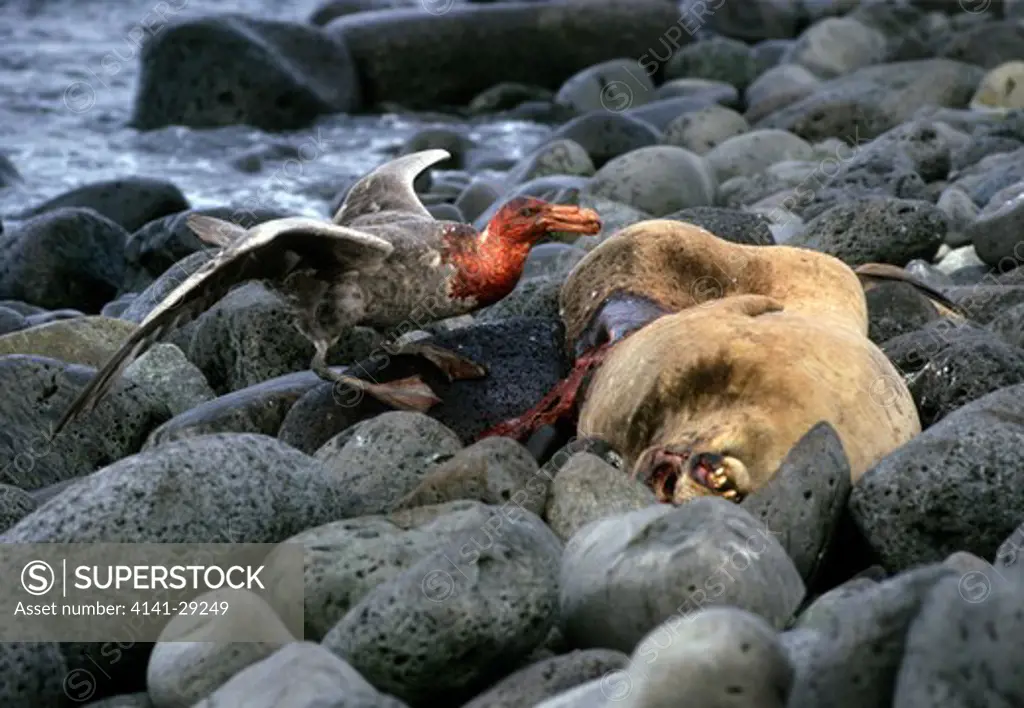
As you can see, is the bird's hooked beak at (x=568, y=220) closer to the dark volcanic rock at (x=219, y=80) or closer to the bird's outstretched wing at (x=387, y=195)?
the bird's outstretched wing at (x=387, y=195)

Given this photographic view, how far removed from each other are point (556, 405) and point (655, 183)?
16.1 feet

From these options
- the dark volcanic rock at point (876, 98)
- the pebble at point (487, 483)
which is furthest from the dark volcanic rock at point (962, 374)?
the dark volcanic rock at point (876, 98)

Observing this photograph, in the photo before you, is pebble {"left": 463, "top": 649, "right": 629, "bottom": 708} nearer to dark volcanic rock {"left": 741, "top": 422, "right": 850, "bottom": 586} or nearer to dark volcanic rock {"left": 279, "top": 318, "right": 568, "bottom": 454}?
dark volcanic rock {"left": 741, "top": 422, "right": 850, "bottom": 586}

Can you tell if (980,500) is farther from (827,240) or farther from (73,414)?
(827,240)

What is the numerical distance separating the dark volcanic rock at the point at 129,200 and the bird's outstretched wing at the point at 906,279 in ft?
20.8

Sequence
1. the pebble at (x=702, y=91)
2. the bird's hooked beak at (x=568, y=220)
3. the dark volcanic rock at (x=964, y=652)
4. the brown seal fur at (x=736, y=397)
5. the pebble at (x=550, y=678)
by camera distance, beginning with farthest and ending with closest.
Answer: the pebble at (x=702, y=91), the bird's hooked beak at (x=568, y=220), the brown seal fur at (x=736, y=397), the pebble at (x=550, y=678), the dark volcanic rock at (x=964, y=652)

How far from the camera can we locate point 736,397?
4918mm

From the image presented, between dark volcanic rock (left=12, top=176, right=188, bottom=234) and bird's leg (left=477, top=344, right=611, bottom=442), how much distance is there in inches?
258

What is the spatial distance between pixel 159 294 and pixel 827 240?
277 centimetres

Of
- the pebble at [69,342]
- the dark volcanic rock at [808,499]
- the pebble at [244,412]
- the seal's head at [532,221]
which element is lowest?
the pebble at [69,342]

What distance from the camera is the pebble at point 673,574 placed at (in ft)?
12.6

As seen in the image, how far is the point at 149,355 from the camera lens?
6.91 m

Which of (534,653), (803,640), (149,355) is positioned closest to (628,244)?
(149,355)

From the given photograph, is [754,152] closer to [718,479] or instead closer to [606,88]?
[606,88]
